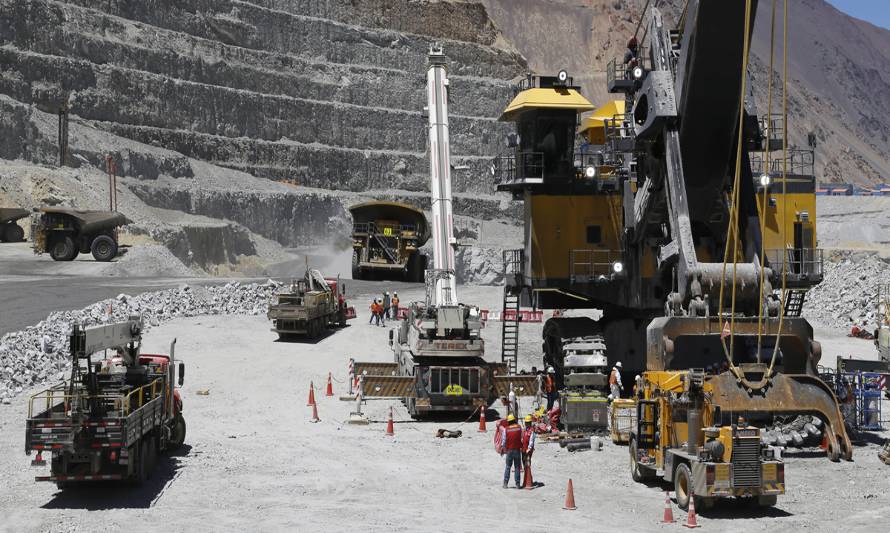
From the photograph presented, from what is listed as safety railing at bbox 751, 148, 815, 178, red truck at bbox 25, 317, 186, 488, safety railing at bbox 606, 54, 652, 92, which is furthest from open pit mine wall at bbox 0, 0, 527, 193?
red truck at bbox 25, 317, 186, 488

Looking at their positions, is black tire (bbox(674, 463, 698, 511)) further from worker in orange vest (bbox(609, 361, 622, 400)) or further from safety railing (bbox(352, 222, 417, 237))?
safety railing (bbox(352, 222, 417, 237))

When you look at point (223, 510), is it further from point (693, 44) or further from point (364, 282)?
point (364, 282)

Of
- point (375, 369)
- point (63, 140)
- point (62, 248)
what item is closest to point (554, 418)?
point (375, 369)

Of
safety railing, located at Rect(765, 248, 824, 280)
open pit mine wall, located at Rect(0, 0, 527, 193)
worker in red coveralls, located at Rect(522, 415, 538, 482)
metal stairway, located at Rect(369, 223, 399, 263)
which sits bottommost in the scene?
worker in red coveralls, located at Rect(522, 415, 538, 482)

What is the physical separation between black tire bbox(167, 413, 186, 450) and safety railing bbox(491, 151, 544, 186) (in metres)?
11.1

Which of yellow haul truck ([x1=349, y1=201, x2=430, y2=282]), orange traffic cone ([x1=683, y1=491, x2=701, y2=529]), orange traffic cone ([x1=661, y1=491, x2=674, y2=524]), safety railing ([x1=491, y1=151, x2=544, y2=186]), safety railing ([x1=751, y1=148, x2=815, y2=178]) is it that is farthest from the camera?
yellow haul truck ([x1=349, y1=201, x2=430, y2=282])

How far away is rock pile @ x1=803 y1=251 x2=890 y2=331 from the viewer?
5406cm

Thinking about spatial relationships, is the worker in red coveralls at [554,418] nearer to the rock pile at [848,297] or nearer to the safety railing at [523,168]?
the safety railing at [523,168]

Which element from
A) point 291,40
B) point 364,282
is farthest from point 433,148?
point 291,40

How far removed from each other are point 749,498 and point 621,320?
12323 mm

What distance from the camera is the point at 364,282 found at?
65.0 metres

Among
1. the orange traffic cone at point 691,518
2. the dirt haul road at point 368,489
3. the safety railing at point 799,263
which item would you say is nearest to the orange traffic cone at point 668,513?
the dirt haul road at point 368,489

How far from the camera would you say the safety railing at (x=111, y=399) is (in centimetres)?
1803

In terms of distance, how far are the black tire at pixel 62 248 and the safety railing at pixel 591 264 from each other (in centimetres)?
4473
